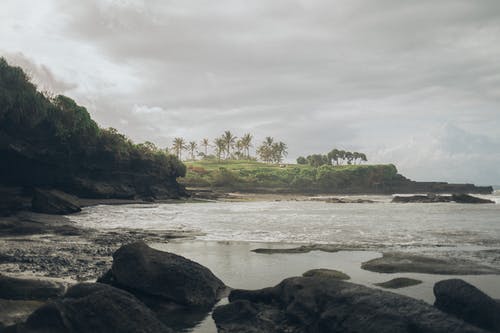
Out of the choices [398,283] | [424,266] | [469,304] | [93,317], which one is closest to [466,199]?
[424,266]

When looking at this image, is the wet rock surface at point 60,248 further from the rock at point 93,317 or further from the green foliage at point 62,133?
the green foliage at point 62,133

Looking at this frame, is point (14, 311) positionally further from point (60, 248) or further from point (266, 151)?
point (266, 151)

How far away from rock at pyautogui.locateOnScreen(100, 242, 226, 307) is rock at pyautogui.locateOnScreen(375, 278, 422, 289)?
4207mm

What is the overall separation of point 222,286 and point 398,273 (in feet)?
17.7

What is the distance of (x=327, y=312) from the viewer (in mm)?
7391

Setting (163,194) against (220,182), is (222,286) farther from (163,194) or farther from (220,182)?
(220,182)

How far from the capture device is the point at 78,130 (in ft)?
156

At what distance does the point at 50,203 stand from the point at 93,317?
29644mm

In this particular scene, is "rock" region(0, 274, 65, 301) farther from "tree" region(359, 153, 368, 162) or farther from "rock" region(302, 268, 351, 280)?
"tree" region(359, 153, 368, 162)

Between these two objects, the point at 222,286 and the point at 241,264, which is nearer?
the point at 222,286

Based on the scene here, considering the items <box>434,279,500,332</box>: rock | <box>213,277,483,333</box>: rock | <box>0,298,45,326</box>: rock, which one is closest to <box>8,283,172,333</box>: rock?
<box>0,298,45,326</box>: rock

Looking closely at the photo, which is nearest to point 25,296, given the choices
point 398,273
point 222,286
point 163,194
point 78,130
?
point 222,286

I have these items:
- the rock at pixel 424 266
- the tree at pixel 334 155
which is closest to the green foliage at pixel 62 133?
the rock at pixel 424 266

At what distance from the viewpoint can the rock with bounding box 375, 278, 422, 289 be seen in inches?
415
